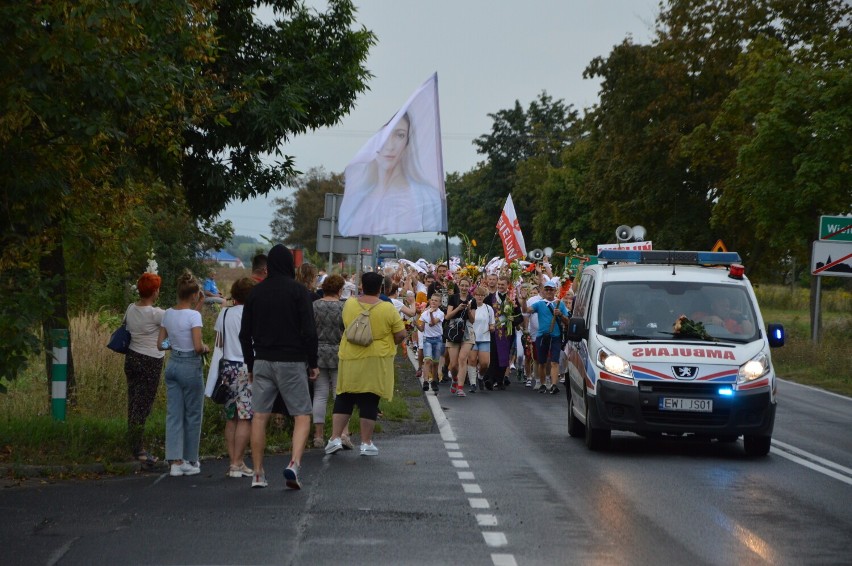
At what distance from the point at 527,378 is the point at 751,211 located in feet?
53.5

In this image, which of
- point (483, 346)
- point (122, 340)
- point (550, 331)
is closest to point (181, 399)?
point (122, 340)

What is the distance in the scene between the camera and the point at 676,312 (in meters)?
15.1

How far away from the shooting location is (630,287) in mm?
15398

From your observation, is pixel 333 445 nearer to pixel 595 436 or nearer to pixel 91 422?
pixel 91 422

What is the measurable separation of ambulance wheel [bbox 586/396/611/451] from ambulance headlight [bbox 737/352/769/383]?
1435mm

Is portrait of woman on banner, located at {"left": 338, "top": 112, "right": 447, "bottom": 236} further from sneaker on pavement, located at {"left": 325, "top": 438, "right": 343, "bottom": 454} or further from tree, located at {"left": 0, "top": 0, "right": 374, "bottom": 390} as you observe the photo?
sneaker on pavement, located at {"left": 325, "top": 438, "right": 343, "bottom": 454}

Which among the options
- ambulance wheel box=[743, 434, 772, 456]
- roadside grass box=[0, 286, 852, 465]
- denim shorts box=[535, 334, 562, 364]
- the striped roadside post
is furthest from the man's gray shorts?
denim shorts box=[535, 334, 562, 364]

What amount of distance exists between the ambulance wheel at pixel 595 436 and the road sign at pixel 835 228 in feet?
54.9

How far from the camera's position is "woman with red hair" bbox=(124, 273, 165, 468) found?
12.9 m

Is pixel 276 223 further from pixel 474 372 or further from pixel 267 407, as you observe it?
pixel 267 407

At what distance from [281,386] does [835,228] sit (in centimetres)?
2115

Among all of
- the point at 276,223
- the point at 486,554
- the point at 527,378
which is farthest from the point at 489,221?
the point at 486,554

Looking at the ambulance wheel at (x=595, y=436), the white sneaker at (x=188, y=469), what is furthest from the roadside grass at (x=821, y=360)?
the white sneaker at (x=188, y=469)

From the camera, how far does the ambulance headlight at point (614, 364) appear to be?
1423 cm
